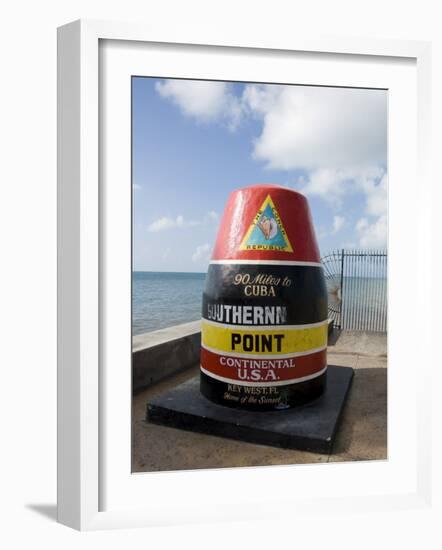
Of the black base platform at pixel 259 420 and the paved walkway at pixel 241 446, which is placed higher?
the black base platform at pixel 259 420

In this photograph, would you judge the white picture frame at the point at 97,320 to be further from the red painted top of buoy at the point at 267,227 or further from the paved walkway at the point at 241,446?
the red painted top of buoy at the point at 267,227

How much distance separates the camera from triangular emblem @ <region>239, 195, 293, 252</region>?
3.49 meters

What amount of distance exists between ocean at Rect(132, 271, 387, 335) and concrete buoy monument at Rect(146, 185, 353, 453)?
1.52 ft

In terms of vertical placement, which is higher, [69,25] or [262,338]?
[69,25]

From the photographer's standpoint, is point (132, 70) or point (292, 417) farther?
point (292, 417)

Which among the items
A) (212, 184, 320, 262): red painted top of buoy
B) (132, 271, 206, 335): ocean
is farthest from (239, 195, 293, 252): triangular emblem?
(132, 271, 206, 335): ocean

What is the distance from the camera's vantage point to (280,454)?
120 inches

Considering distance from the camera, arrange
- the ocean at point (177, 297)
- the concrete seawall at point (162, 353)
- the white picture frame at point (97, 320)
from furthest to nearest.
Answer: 1. the concrete seawall at point (162, 353)
2. the ocean at point (177, 297)
3. the white picture frame at point (97, 320)

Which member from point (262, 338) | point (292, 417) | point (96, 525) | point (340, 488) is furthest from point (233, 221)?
point (96, 525)

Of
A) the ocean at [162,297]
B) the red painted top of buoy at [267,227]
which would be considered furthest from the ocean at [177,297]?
the red painted top of buoy at [267,227]

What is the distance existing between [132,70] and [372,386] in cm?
403

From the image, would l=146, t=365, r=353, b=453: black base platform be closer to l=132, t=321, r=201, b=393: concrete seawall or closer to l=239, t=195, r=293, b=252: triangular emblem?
l=132, t=321, r=201, b=393: concrete seawall

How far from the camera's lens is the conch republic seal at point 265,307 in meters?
3.44
